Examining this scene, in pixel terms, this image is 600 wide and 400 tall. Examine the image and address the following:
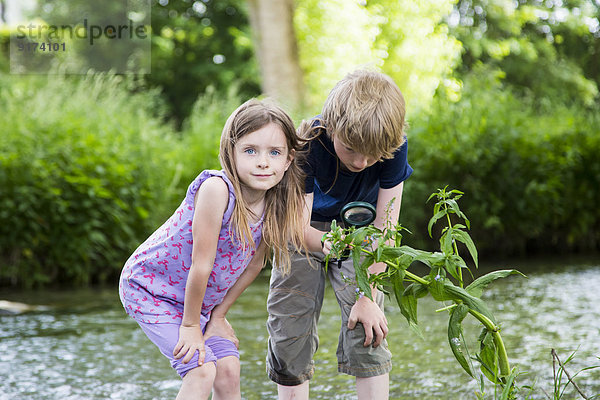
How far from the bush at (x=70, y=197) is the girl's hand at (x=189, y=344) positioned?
4578 mm

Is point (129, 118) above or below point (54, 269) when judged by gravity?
above

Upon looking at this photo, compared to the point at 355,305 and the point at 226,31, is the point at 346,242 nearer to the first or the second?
the point at 355,305

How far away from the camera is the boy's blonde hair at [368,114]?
7.61ft

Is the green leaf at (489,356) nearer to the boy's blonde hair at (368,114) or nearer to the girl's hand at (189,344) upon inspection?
the boy's blonde hair at (368,114)

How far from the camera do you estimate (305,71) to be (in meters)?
12.5

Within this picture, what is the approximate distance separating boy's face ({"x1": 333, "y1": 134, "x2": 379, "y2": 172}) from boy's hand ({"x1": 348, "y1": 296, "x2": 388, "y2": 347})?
51cm

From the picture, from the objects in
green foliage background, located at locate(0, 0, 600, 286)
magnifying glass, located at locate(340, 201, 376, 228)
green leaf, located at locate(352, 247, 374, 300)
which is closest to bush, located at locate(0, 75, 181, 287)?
green foliage background, located at locate(0, 0, 600, 286)

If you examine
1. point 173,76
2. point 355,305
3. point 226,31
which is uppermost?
point 226,31

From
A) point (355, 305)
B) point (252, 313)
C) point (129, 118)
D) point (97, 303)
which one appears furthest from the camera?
point (129, 118)

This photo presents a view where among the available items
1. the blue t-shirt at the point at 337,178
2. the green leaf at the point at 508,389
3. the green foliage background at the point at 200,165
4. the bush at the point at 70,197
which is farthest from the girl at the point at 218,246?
the bush at the point at 70,197

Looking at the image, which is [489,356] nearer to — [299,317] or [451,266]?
[451,266]

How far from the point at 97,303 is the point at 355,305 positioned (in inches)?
160

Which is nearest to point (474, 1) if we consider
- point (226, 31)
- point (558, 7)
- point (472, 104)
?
point (558, 7)

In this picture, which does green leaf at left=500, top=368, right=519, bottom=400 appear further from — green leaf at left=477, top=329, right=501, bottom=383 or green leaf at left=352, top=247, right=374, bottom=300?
green leaf at left=352, top=247, right=374, bottom=300
